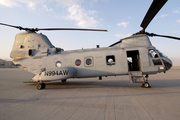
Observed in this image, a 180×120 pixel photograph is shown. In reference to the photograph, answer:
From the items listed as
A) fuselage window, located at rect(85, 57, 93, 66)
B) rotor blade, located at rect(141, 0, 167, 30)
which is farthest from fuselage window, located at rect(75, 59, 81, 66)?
rotor blade, located at rect(141, 0, 167, 30)

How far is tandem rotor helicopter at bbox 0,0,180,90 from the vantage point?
7178mm

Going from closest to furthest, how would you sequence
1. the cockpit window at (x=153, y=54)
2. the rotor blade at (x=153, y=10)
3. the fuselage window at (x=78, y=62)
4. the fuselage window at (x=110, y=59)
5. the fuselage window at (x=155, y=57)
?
the rotor blade at (x=153, y=10), the fuselage window at (x=155, y=57), the cockpit window at (x=153, y=54), the fuselage window at (x=110, y=59), the fuselage window at (x=78, y=62)

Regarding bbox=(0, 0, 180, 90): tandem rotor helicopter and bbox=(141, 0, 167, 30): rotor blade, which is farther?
bbox=(0, 0, 180, 90): tandem rotor helicopter

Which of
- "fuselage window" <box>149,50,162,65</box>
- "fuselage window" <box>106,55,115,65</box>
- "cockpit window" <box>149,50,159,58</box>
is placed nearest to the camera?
"fuselage window" <box>149,50,162,65</box>

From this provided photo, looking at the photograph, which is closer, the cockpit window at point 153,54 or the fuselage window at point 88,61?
the cockpit window at point 153,54

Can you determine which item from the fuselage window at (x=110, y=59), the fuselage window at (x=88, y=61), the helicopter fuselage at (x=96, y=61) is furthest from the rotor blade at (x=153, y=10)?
the fuselage window at (x=88, y=61)

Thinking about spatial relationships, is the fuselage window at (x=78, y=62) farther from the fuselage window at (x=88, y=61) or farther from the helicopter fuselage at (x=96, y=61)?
the fuselage window at (x=88, y=61)

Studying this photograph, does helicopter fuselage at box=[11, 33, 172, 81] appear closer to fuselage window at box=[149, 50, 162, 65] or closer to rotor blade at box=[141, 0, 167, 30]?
fuselage window at box=[149, 50, 162, 65]

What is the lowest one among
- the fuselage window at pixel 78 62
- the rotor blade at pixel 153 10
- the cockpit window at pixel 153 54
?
the fuselage window at pixel 78 62

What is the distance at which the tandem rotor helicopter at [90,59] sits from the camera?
23.6ft

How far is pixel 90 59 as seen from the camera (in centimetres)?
794

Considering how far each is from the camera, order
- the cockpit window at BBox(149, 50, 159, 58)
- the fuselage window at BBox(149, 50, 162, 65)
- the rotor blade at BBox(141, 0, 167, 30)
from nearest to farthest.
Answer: the rotor blade at BBox(141, 0, 167, 30) → the fuselage window at BBox(149, 50, 162, 65) → the cockpit window at BBox(149, 50, 159, 58)

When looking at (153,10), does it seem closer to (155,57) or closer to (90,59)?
(155,57)

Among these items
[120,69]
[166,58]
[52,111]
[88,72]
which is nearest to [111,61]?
[120,69]
